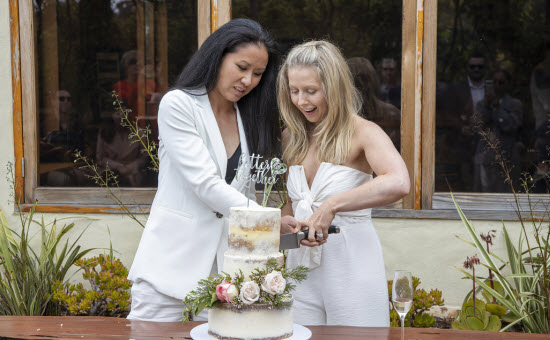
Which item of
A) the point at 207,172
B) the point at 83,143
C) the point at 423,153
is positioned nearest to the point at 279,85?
the point at 207,172

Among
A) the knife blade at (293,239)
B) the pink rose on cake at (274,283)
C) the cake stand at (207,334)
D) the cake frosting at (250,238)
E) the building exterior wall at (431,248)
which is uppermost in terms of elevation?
the cake frosting at (250,238)

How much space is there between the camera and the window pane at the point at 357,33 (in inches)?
179

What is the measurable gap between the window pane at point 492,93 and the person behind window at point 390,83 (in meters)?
0.30

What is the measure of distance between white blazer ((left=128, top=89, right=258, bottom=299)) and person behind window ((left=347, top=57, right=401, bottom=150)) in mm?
2319

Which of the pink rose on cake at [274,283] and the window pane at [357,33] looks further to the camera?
the window pane at [357,33]

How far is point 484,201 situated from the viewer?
14.5 feet

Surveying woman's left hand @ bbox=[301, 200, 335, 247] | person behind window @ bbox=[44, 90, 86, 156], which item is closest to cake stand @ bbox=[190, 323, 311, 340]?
woman's left hand @ bbox=[301, 200, 335, 247]

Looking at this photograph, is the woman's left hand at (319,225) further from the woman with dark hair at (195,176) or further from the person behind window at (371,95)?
the person behind window at (371,95)

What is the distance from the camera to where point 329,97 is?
2.56m

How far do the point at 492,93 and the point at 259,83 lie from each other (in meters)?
2.63

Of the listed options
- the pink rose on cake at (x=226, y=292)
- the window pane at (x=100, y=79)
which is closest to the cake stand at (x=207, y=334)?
the pink rose on cake at (x=226, y=292)

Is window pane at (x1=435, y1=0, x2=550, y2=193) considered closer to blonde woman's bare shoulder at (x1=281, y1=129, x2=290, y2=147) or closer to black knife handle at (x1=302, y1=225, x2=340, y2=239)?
blonde woman's bare shoulder at (x1=281, y1=129, x2=290, y2=147)

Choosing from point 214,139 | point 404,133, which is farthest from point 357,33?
point 214,139

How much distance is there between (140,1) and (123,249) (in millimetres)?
1936
